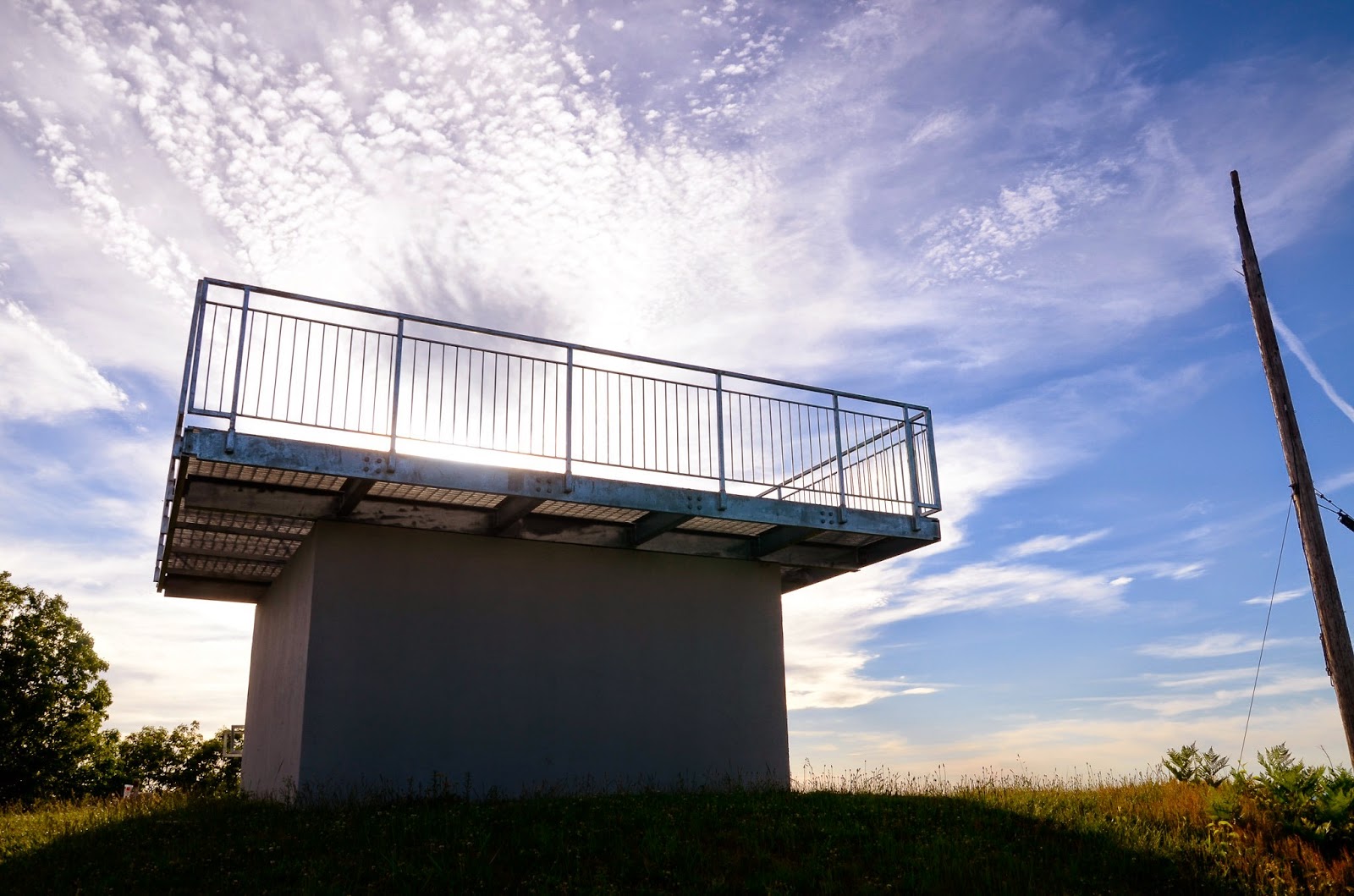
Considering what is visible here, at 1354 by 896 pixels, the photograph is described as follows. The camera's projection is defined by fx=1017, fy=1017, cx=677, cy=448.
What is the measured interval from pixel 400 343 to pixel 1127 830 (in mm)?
10034

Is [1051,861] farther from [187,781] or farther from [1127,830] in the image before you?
[187,781]

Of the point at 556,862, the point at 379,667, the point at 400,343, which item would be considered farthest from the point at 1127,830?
the point at 400,343

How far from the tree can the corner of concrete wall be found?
1736 centimetres

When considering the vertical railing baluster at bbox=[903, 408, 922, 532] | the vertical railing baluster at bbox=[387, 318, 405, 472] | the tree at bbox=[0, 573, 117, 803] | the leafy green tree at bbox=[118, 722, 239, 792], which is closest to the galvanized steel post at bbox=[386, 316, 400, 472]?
the vertical railing baluster at bbox=[387, 318, 405, 472]

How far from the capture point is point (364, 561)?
13234 mm

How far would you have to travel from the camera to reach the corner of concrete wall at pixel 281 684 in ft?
42.1

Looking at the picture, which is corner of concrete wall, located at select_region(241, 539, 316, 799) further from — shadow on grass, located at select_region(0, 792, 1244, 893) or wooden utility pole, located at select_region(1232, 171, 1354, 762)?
wooden utility pole, located at select_region(1232, 171, 1354, 762)

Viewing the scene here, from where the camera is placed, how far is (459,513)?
531 inches

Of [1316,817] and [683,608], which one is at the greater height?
[683,608]

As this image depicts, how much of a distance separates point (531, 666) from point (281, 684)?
12.0 feet

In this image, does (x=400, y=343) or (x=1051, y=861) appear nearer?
(x=1051, y=861)

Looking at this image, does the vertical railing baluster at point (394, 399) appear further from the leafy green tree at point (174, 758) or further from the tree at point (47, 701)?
the leafy green tree at point (174, 758)

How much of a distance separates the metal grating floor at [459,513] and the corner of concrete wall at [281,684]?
562 millimetres

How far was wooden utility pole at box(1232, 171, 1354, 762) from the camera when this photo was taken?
12.0m
